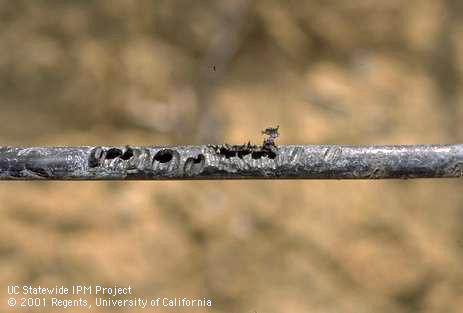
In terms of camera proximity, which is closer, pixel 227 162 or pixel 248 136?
pixel 227 162

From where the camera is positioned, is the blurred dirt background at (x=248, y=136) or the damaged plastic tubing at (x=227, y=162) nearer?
the damaged plastic tubing at (x=227, y=162)

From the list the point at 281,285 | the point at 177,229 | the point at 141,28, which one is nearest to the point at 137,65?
the point at 141,28

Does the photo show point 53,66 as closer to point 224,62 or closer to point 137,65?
point 137,65

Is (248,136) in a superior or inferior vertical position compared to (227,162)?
superior

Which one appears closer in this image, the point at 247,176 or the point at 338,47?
the point at 247,176

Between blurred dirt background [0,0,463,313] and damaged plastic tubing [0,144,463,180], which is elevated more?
blurred dirt background [0,0,463,313]
